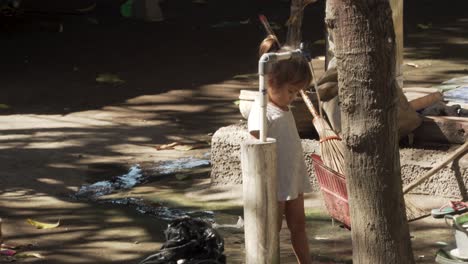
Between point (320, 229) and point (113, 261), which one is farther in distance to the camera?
point (320, 229)

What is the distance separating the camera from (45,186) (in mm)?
7574

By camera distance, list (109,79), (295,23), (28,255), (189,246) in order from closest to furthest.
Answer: (189,246) < (28,255) < (295,23) < (109,79)

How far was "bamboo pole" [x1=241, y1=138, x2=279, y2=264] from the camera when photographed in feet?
15.3

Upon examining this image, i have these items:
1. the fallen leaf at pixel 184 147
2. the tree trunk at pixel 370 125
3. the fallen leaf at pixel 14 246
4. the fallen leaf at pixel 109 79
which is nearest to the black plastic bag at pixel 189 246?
the tree trunk at pixel 370 125

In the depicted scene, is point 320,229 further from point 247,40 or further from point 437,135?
point 247,40

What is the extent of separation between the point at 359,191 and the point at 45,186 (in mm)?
3806

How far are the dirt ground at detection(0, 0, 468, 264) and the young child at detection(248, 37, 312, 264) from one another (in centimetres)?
49

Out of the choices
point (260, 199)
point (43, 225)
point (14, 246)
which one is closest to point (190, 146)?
point (43, 225)

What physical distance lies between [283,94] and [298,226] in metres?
0.68

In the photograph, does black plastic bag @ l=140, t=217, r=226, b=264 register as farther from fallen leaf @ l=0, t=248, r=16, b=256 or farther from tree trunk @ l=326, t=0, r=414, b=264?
fallen leaf @ l=0, t=248, r=16, b=256

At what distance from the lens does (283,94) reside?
525cm

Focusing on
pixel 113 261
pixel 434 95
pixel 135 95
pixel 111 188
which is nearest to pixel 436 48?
pixel 135 95

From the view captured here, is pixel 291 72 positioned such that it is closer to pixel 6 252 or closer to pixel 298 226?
pixel 298 226

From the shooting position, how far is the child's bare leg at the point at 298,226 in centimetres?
531
